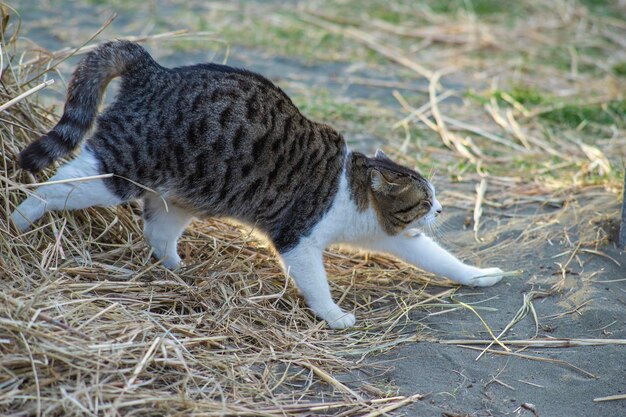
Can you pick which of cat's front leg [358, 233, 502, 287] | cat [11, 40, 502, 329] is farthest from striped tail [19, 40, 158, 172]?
cat's front leg [358, 233, 502, 287]

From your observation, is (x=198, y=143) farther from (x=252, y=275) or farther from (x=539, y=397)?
(x=539, y=397)

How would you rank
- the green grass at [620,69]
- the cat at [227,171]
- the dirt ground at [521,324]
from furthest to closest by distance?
the green grass at [620,69], the cat at [227,171], the dirt ground at [521,324]

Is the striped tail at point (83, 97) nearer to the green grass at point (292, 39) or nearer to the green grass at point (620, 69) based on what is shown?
the green grass at point (292, 39)

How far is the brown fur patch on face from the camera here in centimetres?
463

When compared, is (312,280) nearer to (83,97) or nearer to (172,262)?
(172,262)

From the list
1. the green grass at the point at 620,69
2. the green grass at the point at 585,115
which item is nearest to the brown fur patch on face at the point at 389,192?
the green grass at the point at 585,115

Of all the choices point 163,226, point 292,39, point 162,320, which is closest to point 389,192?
point 163,226

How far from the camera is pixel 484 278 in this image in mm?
4805

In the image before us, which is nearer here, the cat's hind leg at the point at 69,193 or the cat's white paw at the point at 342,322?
the cat's hind leg at the point at 69,193

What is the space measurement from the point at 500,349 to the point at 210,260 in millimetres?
1669

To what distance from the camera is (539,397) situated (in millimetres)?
3770

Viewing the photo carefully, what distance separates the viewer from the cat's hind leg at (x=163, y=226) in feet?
14.9

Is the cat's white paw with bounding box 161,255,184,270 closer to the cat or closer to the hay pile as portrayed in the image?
the cat

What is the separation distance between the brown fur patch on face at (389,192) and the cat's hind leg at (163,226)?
99 cm
